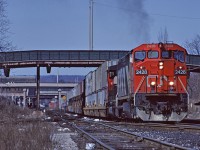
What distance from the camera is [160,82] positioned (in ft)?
68.4

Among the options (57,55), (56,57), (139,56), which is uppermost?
(57,55)

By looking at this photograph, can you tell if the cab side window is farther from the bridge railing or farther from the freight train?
the bridge railing

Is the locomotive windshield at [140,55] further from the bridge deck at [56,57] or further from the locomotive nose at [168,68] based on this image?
the bridge deck at [56,57]

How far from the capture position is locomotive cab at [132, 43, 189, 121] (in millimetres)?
20219

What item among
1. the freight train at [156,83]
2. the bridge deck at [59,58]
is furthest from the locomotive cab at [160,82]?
the bridge deck at [59,58]

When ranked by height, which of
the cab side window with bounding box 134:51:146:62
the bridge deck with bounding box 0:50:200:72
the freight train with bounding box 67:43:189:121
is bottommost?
the freight train with bounding box 67:43:189:121

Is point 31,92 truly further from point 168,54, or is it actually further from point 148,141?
point 148,141

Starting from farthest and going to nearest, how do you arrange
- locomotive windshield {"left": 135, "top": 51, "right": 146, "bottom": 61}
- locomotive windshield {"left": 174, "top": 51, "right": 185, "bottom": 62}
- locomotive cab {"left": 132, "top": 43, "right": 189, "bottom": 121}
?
locomotive windshield {"left": 174, "top": 51, "right": 185, "bottom": 62} → locomotive windshield {"left": 135, "top": 51, "right": 146, "bottom": 61} → locomotive cab {"left": 132, "top": 43, "right": 189, "bottom": 121}

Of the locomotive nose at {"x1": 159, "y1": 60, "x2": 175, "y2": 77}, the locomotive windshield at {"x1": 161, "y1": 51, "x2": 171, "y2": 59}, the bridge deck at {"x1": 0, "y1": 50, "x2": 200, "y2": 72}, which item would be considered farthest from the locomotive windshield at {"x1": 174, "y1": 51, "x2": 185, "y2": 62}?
the bridge deck at {"x1": 0, "y1": 50, "x2": 200, "y2": 72}

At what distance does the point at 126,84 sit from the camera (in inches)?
886

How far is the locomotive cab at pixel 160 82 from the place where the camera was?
20.2 meters

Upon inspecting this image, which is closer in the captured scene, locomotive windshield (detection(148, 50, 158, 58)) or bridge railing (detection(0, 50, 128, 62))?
locomotive windshield (detection(148, 50, 158, 58))

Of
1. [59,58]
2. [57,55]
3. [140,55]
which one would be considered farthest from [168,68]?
[57,55]

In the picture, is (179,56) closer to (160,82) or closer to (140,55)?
(160,82)
